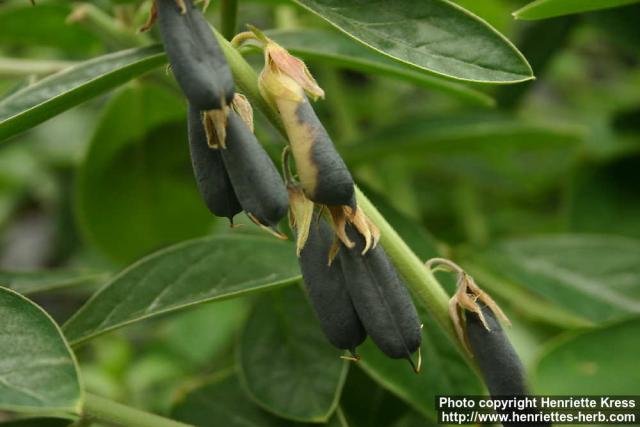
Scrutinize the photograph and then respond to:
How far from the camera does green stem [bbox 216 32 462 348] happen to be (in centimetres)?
72

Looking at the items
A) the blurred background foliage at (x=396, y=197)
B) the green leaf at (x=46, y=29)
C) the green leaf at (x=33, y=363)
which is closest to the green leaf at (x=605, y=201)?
the blurred background foliage at (x=396, y=197)

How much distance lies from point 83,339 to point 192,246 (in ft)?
0.54

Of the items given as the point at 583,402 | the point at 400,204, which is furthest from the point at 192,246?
the point at 400,204

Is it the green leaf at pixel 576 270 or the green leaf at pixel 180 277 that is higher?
the green leaf at pixel 180 277

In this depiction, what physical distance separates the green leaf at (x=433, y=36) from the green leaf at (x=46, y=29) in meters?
0.68

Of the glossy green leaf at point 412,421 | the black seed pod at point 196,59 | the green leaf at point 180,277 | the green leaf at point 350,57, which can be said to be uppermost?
the black seed pod at point 196,59

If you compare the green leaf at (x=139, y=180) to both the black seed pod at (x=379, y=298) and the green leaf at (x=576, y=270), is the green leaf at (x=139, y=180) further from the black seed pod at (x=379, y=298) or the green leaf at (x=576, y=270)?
the black seed pod at (x=379, y=298)

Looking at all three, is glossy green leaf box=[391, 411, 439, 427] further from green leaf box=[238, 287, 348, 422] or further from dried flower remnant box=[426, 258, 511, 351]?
dried flower remnant box=[426, 258, 511, 351]

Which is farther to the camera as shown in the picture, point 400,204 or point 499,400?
point 400,204

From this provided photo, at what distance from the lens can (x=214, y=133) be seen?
686 mm

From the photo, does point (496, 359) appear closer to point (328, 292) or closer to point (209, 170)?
point (328, 292)

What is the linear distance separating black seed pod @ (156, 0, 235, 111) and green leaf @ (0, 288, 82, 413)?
24 cm

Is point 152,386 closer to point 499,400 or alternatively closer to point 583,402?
point 583,402

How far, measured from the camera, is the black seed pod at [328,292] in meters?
0.71
